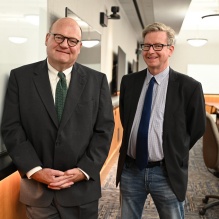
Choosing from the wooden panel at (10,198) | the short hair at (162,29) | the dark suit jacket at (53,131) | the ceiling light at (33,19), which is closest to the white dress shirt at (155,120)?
the short hair at (162,29)

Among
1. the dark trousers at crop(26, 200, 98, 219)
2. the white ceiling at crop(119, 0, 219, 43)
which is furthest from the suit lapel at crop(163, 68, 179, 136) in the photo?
the white ceiling at crop(119, 0, 219, 43)

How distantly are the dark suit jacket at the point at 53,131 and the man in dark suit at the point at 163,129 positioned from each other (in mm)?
282

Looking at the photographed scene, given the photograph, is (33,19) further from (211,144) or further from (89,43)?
(211,144)

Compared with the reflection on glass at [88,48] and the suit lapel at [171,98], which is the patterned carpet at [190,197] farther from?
the suit lapel at [171,98]

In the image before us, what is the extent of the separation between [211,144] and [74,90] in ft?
5.66

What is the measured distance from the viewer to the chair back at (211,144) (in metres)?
2.73

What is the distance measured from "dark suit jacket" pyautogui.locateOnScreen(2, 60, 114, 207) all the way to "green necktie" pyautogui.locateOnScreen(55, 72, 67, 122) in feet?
0.09

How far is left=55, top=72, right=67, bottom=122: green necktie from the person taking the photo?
1480mm

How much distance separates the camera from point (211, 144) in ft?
9.24

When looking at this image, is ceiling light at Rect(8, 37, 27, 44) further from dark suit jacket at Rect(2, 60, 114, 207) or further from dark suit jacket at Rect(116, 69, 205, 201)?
dark suit jacket at Rect(116, 69, 205, 201)

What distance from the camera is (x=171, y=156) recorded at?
5.59ft

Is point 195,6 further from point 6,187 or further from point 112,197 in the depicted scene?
point 6,187

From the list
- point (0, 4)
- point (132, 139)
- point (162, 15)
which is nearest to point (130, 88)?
point (132, 139)

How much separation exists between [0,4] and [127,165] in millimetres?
1075
